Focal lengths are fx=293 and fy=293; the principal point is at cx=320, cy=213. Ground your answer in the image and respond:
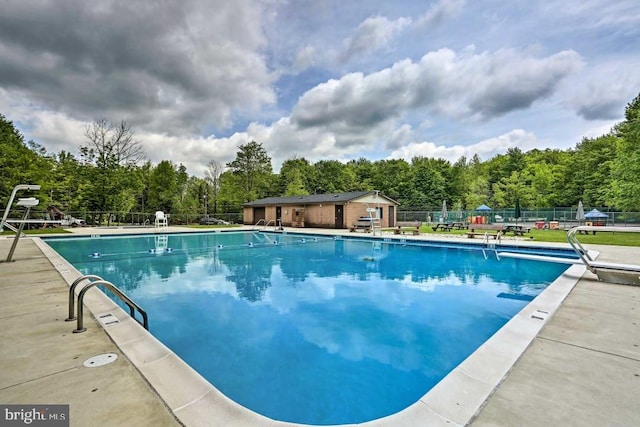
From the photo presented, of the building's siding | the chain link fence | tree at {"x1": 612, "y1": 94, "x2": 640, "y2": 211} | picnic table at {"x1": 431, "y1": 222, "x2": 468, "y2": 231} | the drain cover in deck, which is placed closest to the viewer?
the drain cover in deck

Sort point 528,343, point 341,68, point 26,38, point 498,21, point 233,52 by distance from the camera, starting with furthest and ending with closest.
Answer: point 341,68 < point 233,52 < point 498,21 < point 26,38 < point 528,343

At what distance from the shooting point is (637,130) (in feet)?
53.2

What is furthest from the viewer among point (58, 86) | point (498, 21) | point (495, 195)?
point (495, 195)

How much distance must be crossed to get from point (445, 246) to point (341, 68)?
34.2 feet

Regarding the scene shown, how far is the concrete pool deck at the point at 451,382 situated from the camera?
1.69 metres

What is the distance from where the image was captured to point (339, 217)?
70.9 feet

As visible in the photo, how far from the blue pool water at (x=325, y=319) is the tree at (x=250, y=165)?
3210 cm

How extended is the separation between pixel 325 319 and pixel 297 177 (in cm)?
3265

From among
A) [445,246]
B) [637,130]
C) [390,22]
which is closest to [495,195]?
[637,130]

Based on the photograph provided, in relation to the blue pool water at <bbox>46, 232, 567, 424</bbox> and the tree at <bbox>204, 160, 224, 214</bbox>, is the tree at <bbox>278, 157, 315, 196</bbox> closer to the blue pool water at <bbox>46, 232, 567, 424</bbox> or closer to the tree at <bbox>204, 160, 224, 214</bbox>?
the tree at <bbox>204, 160, 224, 214</bbox>

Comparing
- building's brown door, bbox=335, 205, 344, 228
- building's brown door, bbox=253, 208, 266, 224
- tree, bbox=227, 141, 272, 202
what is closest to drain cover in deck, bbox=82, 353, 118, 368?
building's brown door, bbox=335, 205, 344, 228

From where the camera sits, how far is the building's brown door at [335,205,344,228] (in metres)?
21.4

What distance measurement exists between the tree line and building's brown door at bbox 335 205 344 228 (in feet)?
46.7

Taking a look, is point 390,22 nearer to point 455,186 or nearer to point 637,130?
point 637,130
